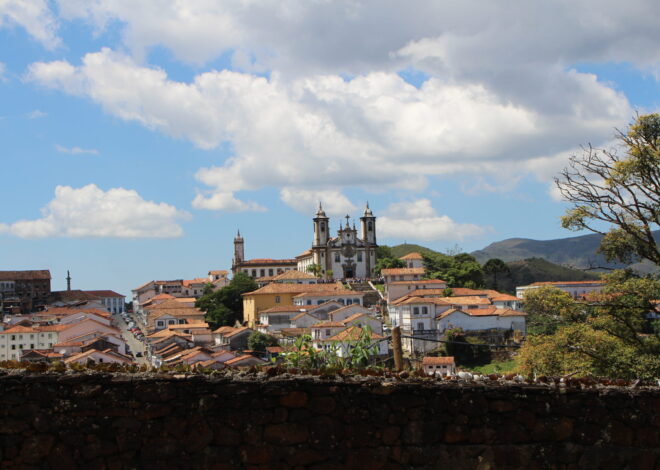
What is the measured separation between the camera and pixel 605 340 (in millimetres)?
14523

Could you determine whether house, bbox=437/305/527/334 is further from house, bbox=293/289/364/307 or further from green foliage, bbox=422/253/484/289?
green foliage, bbox=422/253/484/289

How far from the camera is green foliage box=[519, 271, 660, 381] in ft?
46.0

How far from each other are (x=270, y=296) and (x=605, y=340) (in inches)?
2288

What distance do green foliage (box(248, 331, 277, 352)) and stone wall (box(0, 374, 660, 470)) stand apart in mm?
51476

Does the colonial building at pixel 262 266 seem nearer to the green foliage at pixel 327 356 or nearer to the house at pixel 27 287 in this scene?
the house at pixel 27 287

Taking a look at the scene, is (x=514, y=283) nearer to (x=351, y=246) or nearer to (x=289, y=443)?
(x=351, y=246)

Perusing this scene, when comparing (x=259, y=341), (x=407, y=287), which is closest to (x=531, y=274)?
(x=407, y=287)

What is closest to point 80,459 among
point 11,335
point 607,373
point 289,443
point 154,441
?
point 154,441

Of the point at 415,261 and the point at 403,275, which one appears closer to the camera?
the point at 403,275

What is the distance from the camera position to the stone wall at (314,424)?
5.73 metres

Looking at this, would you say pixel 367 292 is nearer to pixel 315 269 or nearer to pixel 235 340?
pixel 315 269

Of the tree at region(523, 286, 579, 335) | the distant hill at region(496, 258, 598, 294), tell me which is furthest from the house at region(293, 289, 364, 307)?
the tree at region(523, 286, 579, 335)

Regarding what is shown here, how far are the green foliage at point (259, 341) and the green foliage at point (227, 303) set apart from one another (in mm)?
13705

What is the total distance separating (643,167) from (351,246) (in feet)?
252
